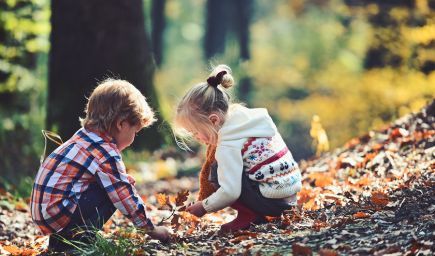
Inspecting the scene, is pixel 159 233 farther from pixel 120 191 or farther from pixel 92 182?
pixel 92 182

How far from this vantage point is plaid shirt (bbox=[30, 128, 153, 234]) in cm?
401

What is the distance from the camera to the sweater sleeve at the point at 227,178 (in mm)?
4207

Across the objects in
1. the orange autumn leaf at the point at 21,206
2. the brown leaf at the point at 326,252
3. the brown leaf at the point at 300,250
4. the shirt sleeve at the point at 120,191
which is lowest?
the orange autumn leaf at the point at 21,206

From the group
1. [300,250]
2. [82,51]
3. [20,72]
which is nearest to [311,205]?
[300,250]

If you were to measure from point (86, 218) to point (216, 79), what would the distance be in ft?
3.90

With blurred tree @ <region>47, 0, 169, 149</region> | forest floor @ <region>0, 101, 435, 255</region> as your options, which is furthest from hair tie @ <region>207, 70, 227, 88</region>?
blurred tree @ <region>47, 0, 169, 149</region>

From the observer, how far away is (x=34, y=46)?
10984 millimetres

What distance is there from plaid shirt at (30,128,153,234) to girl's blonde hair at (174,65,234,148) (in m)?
0.55

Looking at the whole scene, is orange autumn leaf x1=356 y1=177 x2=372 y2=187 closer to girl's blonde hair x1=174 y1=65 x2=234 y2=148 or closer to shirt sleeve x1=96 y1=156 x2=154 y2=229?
girl's blonde hair x1=174 y1=65 x2=234 y2=148

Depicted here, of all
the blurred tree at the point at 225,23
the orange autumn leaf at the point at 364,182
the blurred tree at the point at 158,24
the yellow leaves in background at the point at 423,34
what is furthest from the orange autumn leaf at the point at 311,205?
the blurred tree at the point at 158,24

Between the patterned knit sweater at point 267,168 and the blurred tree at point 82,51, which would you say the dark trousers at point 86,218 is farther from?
the blurred tree at point 82,51

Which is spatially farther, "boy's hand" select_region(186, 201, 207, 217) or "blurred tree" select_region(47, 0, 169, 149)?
"blurred tree" select_region(47, 0, 169, 149)

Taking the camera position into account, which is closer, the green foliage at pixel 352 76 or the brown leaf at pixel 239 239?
the brown leaf at pixel 239 239

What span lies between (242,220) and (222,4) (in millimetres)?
20845
